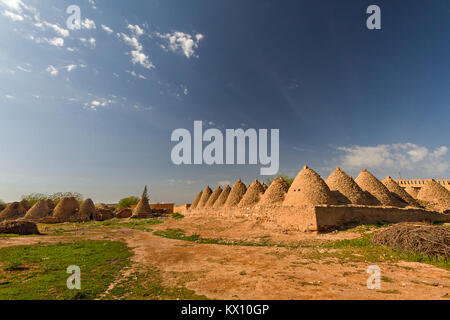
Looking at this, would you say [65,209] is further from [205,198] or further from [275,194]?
[275,194]

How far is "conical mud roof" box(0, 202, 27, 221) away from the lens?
1140 inches

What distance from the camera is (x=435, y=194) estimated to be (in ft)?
61.6

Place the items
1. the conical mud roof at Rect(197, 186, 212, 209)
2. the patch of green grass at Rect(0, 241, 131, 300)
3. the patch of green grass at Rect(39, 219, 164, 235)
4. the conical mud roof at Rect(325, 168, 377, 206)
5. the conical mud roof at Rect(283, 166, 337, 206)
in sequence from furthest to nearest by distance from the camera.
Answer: the conical mud roof at Rect(197, 186, 212, 209)
the patch of green grass at Rect(39, 219, 164, 235)
the conical mud roof at Rect(325, 168, 377, 206)
the conical mud roof at Rect(283, 166, 337, 206)
the patch of green grass at Rect(0, 241, 131, 300)

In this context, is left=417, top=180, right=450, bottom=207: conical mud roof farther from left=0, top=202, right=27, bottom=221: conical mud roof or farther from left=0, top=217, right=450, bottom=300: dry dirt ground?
left=0, top=202, right=27, bottom=221: conical mud roof

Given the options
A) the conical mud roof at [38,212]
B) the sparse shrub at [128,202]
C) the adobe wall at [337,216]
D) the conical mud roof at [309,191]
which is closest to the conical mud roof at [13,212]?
the conical mud roof at [38,212]

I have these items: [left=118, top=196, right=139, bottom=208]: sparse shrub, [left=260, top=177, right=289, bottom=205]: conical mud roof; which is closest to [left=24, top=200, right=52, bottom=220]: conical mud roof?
[left=118, top=196, right=139, bottom=208]: sparse shrub

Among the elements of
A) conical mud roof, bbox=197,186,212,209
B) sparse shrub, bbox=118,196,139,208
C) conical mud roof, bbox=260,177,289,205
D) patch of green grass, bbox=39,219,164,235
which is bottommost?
sparse shrub, bbox=118,196,139,208

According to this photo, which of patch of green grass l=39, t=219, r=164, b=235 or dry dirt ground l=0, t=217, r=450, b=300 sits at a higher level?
dry dirt ground l=0, t=217, r=450, b=300

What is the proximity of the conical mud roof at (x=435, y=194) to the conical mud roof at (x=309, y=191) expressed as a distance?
37.9 ft

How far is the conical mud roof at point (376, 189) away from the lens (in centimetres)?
1641

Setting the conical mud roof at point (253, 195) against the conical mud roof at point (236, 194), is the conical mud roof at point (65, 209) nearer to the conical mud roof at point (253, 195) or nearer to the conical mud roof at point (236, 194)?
the conical mud roof at point (236, 194)

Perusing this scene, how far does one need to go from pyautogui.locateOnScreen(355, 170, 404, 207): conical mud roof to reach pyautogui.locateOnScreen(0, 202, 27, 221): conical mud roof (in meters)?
45.7
